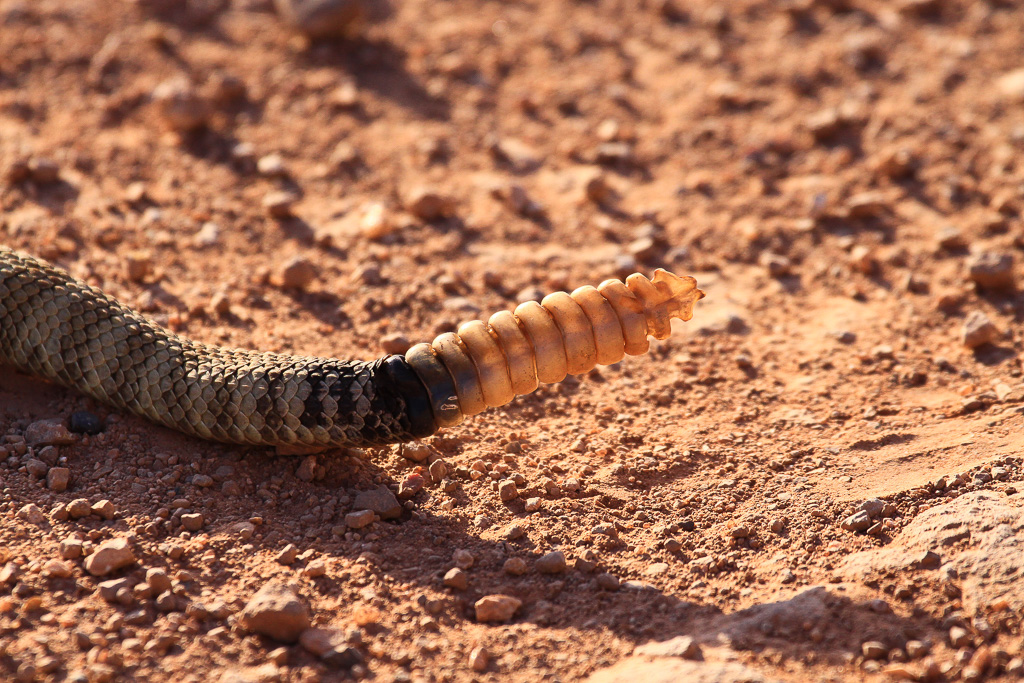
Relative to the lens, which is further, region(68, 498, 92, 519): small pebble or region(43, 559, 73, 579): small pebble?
region(68, 498, 92, 519): small pebble

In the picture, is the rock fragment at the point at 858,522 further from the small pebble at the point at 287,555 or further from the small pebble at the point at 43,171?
the small pebble at the point at 43,171

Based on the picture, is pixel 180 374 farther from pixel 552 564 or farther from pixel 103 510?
pixel 552 564

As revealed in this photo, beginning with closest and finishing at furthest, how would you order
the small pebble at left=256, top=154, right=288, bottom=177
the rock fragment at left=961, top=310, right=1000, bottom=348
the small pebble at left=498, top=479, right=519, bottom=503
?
1. the small pebble at left=498, top=479, right=519, bottom=503
2. the rock fragment at left=961, top=310, right=1000, bottom=348
3. the small pebble at left=256, top=154, right=288, bottom=177

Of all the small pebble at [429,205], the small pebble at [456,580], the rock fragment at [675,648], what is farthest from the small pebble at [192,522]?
the small pebble at [429,205]

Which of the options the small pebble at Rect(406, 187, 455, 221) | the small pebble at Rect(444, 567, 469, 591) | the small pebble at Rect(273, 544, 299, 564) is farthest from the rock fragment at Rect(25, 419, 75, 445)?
the small pebble at Rect(406, 187, 455, 221)

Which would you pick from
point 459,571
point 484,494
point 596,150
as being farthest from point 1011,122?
point 459,571

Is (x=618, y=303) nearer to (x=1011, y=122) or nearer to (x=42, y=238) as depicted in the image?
(x=42, y=238)

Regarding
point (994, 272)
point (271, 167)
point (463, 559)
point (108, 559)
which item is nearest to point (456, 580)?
point (463, 559)

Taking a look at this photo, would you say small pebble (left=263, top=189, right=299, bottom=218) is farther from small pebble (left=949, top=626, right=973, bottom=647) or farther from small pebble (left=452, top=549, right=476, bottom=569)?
small pebble (left=949, top=626, right=973, bottom=647)
